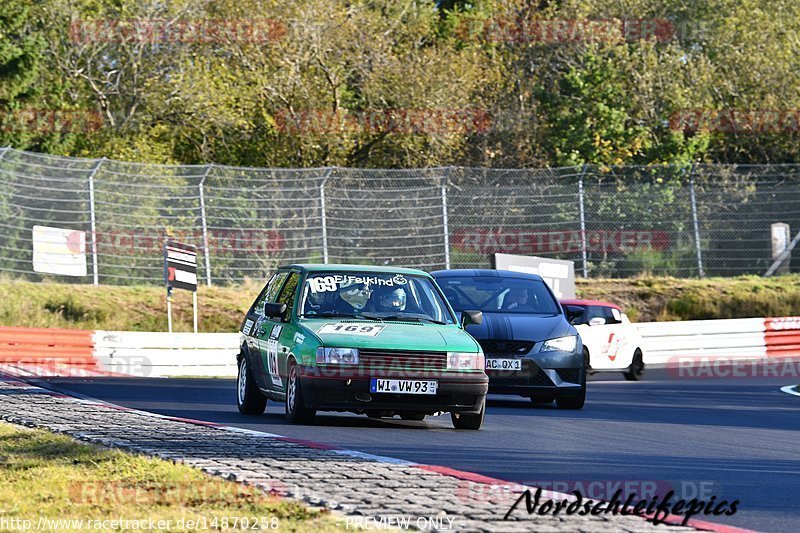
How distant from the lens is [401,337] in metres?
12.1

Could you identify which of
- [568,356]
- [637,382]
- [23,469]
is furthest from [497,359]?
[637,382]

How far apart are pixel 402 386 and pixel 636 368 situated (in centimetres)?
1434

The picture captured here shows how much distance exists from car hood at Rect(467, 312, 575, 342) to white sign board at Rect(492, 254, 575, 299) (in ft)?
41.7

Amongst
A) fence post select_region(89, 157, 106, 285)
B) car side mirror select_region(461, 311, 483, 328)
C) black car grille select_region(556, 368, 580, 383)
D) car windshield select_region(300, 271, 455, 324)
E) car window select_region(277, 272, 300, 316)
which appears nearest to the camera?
car windshield select_region(300, 271, 455, 324)

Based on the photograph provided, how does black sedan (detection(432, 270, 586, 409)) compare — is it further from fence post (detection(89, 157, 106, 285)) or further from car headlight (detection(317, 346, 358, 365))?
fence post (detection(89, 157, 106, 285))

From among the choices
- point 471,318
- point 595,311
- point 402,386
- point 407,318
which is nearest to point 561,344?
point 471,318

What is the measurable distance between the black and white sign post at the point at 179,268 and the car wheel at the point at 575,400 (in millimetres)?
12414

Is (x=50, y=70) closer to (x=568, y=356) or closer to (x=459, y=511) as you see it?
(x=568, y=356)

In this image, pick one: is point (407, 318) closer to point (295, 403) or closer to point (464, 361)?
point (464, 361)

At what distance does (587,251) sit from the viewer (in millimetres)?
32938

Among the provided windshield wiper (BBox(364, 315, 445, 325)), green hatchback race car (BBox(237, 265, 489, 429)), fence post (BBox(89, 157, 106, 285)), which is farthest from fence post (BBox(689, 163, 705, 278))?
windshield wiper (BBox(364, 315, 445, 325))

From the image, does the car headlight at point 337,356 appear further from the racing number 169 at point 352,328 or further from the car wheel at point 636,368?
the car wheel at point 636,368

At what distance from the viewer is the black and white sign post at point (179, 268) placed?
1071 inches

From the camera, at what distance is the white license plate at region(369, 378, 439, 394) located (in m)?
11.8
